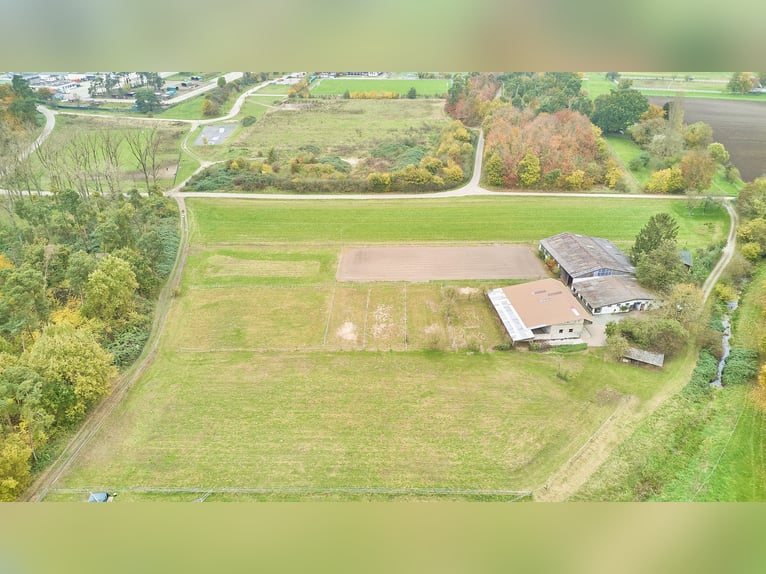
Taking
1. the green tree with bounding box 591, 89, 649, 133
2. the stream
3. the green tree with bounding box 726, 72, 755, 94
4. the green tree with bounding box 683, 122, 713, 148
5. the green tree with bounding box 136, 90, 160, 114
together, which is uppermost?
the green tree with bounding box 136, 90, 160, 114

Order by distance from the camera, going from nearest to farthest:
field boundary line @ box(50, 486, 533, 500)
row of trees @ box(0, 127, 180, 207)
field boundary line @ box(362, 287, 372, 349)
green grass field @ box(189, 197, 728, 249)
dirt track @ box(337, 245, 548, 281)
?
field boundary line @ box(50, 486, 533, 500)
field boundary line @ box(362, 287, 372, 349)
dirt track @ box(337, 245, 548, 281)
green grass field @ box(189, 197, 728, 249)
row of trees @ box(0, 127, 180, 207)

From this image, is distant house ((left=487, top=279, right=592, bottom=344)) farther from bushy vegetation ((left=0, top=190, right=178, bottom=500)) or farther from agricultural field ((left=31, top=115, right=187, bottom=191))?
agricultural field ((left=31, top=115, right=187, bottom=191))


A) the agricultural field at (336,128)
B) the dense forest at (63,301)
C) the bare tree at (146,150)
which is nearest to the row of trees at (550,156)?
the agricultural field at (336,128)

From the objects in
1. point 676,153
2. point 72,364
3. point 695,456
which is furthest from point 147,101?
point 695,456

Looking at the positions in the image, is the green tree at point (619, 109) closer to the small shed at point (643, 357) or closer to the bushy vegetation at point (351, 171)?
the bushy vegetation at point (351, 171)

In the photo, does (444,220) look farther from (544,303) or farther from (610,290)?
(610,290)

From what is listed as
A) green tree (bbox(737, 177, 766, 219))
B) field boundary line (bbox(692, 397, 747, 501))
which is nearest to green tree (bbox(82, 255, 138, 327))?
field boundary line (bbox(692, 397, 747, 501))
